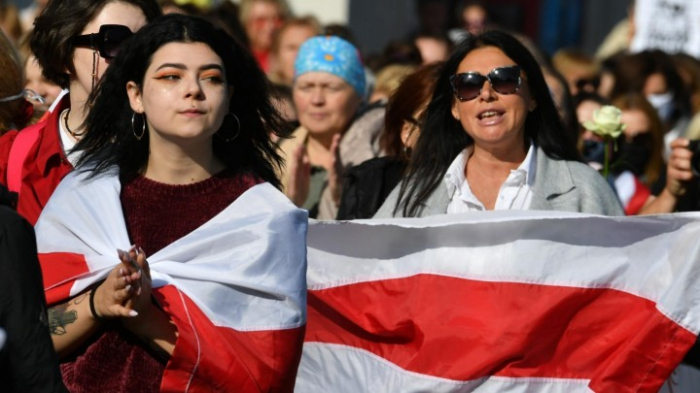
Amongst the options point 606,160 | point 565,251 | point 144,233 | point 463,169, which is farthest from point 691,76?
point 144,233

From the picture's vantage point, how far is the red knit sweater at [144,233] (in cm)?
456

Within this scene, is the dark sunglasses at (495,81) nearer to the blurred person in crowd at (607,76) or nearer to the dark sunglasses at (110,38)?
the dark sunglasses at (110,38)

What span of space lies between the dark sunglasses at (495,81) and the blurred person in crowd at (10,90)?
161 cm

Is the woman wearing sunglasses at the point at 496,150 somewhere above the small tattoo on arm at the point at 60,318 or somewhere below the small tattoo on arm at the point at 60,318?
above

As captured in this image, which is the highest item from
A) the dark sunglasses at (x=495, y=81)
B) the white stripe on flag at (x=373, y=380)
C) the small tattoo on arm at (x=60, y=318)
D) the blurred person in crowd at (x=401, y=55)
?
the dark sunglasses at (x=495, y=81)

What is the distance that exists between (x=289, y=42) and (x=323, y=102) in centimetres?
311

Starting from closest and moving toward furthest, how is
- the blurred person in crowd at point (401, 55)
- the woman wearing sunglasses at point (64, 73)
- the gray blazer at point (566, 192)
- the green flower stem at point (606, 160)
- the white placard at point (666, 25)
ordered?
the woman wearing sunglasses at point (64, 73)
the gray blazer at point (566, 192)
the green flower stem at point (606, 160)
the blurred person in crowd at point (401, 55)
the white placard at point (666, 25)

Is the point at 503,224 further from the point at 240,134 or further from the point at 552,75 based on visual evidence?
the point at 552,75

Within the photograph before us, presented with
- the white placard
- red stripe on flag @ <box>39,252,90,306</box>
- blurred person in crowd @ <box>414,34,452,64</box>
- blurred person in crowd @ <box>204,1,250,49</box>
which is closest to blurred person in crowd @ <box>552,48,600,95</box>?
blurred person in crowd @ <box>414,34,452,64</box>

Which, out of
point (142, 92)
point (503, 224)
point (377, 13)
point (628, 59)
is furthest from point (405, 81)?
point (377, 13)

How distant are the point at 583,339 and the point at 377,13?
34.4 feet

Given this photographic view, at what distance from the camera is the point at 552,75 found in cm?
837

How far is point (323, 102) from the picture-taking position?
26.5 ft

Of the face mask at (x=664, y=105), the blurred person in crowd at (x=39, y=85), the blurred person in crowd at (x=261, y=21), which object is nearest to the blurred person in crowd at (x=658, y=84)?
the face mask at (x=664, y=105)
